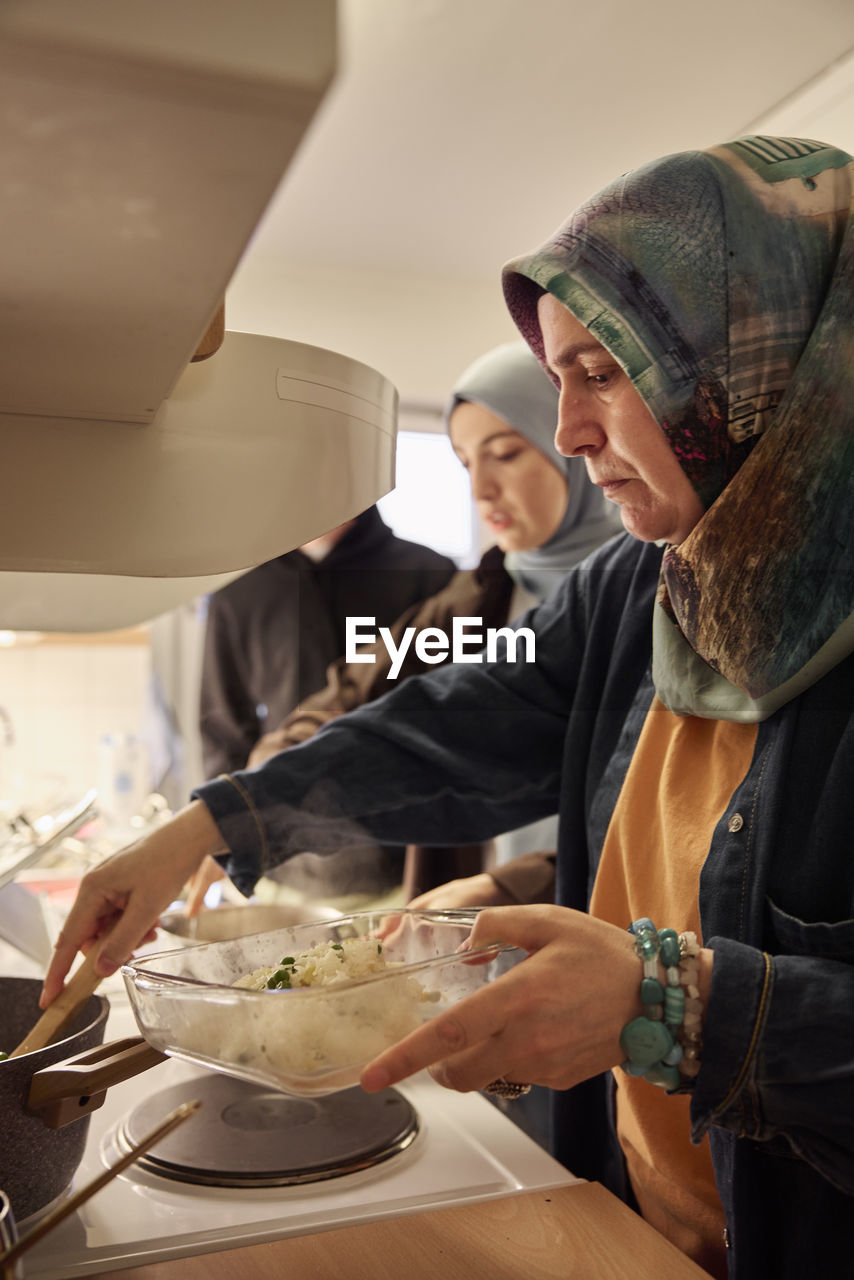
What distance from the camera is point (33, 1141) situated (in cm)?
62

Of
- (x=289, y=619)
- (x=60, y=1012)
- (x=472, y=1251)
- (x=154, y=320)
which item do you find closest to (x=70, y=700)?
(x=289, y=619)

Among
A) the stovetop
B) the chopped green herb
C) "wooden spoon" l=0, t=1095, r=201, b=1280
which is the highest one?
the chopped green herb

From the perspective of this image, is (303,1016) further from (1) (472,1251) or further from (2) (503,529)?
(2) (503,529)

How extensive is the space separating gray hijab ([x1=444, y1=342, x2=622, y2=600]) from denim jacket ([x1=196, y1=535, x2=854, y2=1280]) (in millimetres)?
167

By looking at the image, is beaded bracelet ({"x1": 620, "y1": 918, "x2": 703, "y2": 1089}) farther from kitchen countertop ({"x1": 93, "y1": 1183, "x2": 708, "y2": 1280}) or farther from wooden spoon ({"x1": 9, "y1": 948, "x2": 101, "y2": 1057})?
wooden spoon ({"x1": 9, "y1": 948, "x2": 101, "y2": 1057})

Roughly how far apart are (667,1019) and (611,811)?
332 mm

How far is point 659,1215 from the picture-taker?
0.84 m

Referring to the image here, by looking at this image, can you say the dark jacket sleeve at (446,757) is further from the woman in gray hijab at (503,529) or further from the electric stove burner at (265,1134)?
the electric stove burner at (265,1134)

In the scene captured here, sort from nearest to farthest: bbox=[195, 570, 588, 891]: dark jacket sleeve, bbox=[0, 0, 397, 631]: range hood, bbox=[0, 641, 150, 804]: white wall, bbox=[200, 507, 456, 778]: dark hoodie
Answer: bbox=[0, 0, 397, 631]: range hood < bbox=[195, 570, 588, 891]: dark jacket sleeve < bbox=[200, 507, 456, 778]: dark hoodie < bbox=[0, 641, 150, 804]: white wall

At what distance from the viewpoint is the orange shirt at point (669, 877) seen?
791mm

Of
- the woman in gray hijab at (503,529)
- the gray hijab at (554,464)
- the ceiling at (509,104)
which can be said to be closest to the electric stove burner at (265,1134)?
the woman in gray hijab at (503,529)

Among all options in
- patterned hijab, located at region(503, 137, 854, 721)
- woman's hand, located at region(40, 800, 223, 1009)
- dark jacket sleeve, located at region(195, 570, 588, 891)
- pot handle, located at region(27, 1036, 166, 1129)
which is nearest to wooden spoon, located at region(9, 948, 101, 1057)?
woman's hand, located at region(40, 800, 223, 1009)

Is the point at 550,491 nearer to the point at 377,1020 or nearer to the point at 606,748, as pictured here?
the point at 606,748

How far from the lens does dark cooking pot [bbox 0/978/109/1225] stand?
1.96ft
